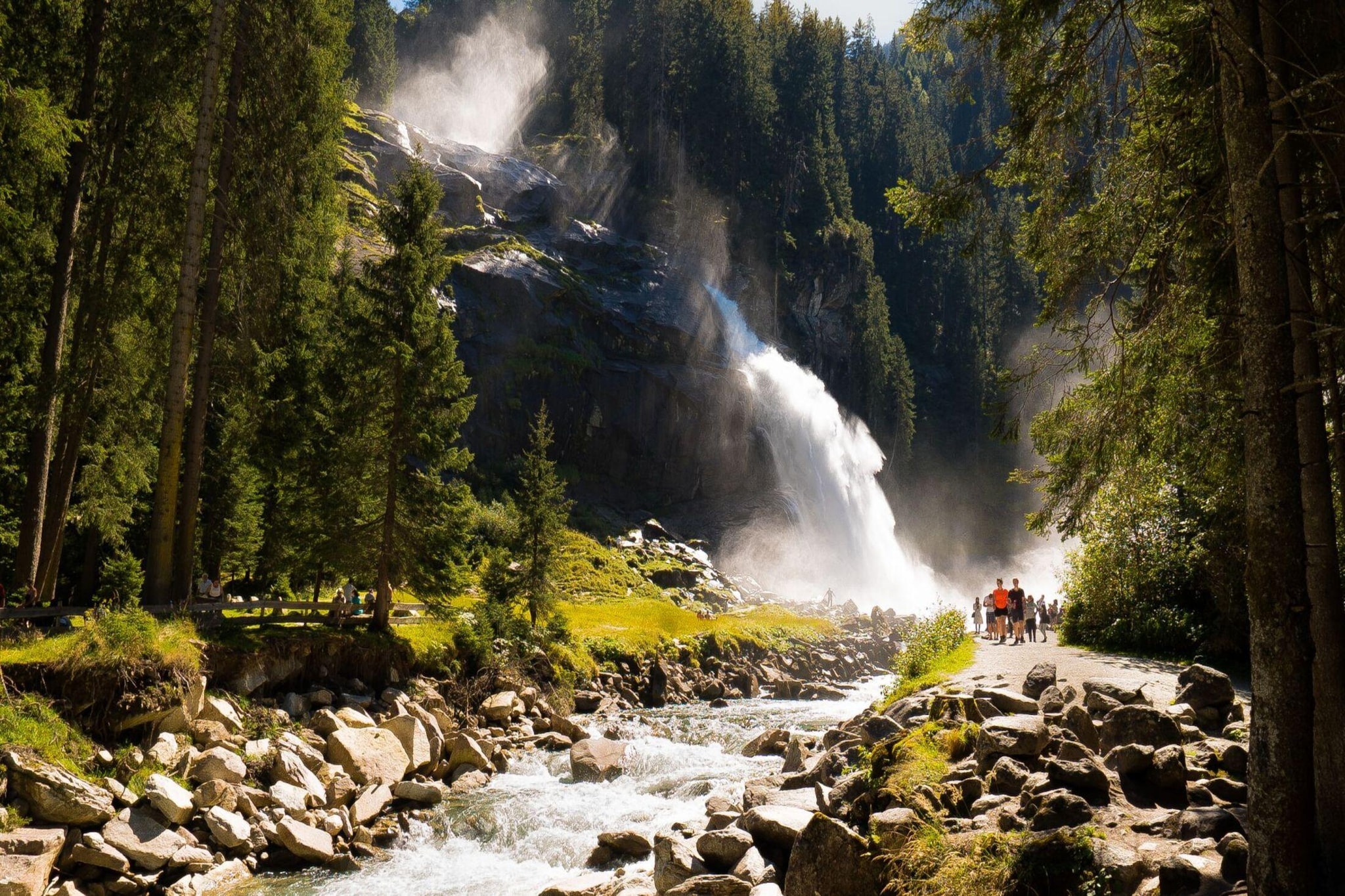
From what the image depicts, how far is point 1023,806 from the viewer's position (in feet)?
20.8

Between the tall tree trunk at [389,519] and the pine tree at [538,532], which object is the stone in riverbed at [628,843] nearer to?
the tall tree trunk at [389,519]

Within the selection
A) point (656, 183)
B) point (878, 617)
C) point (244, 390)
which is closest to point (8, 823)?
point (244, 390)

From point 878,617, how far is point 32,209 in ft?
142

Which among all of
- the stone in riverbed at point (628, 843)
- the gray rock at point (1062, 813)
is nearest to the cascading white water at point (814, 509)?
the stone in riverbed at point (628, 843)

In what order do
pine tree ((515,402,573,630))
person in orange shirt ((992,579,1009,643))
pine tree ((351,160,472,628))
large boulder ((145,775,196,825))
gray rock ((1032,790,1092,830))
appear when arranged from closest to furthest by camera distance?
A: gray rock ((1032,790,1092,830)) < large boulder ((145,775,196,825)) < pine tree ((351,160,472,628)) < person in orange shirt ((992,579,1009,643)) < pine tree ((515,402,573,630))

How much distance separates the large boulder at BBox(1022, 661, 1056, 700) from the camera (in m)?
10.7

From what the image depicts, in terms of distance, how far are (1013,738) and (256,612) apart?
1992 centimetres

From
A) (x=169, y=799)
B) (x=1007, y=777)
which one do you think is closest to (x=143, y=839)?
(x=169, y=799)

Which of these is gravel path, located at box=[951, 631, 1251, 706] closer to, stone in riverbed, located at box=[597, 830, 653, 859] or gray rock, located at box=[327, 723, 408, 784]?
stone in riverbed, located at box=[597, 830, 653, 859]

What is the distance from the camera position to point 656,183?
8450cm

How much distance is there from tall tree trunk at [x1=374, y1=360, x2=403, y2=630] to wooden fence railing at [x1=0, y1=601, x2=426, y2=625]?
584mm

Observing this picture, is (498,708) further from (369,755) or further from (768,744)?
(768,744)

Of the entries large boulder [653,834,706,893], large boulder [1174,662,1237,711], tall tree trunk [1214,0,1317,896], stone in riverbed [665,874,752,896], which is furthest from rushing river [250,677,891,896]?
tall tree trunk [1214,0,1317,896]

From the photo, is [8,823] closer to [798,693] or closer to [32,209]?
[32,209]
